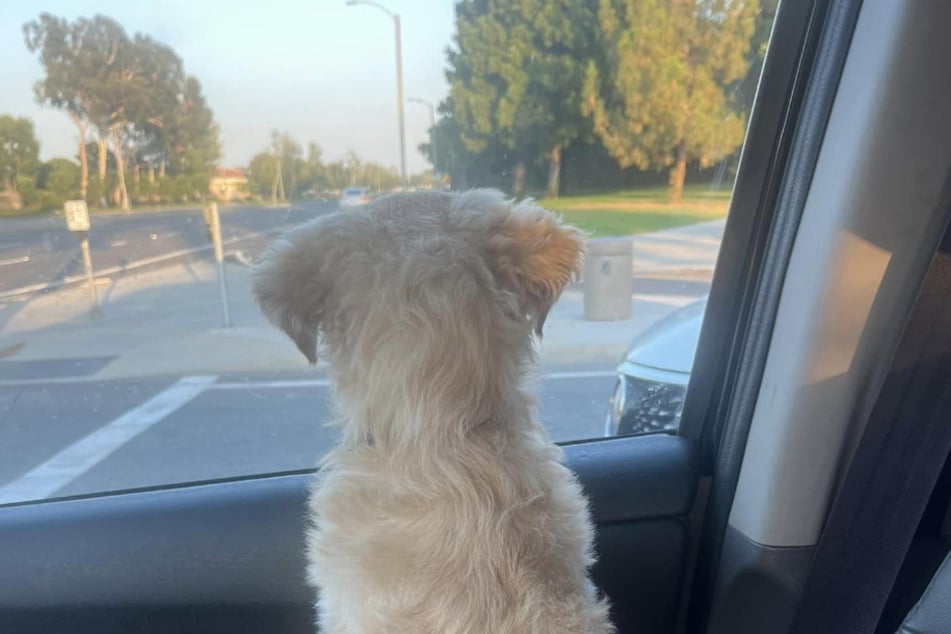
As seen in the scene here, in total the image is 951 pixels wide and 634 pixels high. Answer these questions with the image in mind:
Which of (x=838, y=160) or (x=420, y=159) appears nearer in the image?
(x=838, y=160)

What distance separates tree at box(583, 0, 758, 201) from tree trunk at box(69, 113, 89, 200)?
1.47 m

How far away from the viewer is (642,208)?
8.57 feet

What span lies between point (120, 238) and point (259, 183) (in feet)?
1.46

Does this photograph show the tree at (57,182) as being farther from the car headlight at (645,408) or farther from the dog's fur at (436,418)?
the car headlight at (645,408)

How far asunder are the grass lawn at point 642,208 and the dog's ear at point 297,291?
2.77 ft

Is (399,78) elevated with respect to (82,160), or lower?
elevated

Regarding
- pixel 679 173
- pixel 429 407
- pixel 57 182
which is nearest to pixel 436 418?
pixel 429 407

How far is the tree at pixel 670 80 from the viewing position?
229 cm

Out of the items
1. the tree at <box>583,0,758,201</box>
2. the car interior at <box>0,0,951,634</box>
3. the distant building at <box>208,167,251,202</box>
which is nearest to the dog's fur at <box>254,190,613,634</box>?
the car interior at <box>0,0,951,634</box>

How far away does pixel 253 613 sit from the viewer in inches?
Answer: 87.6

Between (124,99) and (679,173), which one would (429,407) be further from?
(124,99)

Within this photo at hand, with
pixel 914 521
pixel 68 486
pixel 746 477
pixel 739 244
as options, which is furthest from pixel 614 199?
pixel 68 486

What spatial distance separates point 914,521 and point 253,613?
1821 millimetres

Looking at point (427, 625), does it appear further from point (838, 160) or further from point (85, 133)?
point (85, 133)
